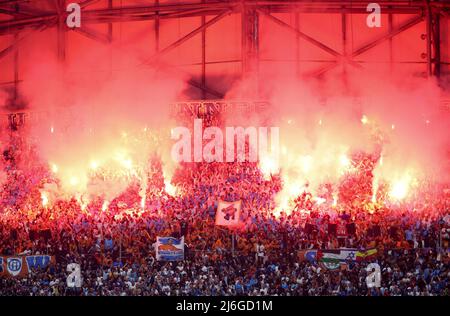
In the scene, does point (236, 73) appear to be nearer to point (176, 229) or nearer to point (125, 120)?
point (125, 120)

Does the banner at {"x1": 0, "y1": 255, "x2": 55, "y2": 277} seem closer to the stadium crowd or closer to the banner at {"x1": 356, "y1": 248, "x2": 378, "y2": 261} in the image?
the stadium crowd

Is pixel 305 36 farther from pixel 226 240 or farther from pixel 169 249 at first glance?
pixel 169 249

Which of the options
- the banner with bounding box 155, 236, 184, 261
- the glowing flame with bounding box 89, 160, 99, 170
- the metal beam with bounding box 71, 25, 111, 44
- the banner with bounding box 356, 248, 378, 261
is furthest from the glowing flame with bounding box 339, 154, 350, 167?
the metal beam with bounding box 71, 25, 111, 44

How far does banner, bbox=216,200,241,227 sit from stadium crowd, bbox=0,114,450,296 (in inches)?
6.3

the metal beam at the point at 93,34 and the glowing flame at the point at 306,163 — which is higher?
the metal beam at the point at 93,34

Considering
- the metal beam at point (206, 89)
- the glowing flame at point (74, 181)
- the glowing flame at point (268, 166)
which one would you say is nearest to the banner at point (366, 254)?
the glowing flame at point (268, 166)

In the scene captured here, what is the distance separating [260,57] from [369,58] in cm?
261

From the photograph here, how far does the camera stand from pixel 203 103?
20.6m

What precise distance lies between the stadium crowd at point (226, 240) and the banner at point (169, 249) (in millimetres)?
134

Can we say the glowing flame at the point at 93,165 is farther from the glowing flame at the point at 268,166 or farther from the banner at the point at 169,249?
the glowing flame at the point at 268,166

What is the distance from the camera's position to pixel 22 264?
1852 centimetres

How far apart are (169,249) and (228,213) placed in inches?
57.3

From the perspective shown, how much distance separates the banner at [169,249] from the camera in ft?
59.6
